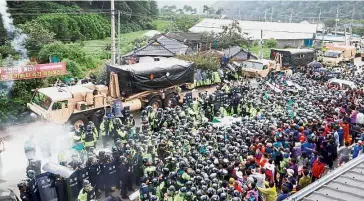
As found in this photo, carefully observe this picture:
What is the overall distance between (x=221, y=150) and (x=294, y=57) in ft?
61.1

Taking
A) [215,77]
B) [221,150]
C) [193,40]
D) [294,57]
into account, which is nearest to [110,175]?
[221,150]

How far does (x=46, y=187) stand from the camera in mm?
8820

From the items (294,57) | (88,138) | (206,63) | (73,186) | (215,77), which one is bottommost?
(73,186)

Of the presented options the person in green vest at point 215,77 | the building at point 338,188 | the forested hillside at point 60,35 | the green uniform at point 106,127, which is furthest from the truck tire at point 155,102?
the building at point 338,188

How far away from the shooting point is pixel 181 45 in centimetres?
3164

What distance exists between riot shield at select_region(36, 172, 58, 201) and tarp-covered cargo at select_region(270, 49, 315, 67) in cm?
2095

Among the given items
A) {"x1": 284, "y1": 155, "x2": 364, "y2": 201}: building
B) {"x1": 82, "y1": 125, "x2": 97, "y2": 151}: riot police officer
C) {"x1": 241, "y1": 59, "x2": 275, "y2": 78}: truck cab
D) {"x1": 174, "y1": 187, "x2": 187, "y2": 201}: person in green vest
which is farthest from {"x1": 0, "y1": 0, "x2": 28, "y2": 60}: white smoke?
{"x1": 284, "y1": 155, "x2": 364, "y2": 201}: building

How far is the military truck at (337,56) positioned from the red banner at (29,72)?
66.9 feet

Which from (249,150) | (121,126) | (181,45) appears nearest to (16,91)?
(121,126)

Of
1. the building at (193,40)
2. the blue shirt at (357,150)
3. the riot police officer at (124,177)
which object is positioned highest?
the building at (193,40)

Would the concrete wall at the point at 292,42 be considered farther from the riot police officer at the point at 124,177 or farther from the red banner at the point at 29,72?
the riot police officer at the point at 124,177

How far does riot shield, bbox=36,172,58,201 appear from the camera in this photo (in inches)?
343

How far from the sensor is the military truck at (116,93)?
46.0ft

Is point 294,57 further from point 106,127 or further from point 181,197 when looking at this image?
point 181,197
